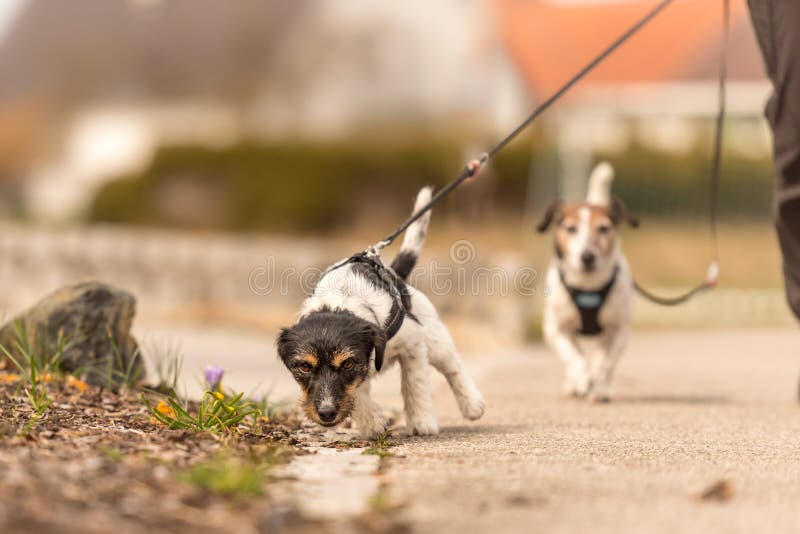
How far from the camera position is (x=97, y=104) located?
843 inches

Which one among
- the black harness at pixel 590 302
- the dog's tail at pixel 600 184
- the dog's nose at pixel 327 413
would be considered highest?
the dog's tail at pixel 600 184

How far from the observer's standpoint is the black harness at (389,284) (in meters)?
4.66

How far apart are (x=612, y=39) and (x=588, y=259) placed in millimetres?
10765

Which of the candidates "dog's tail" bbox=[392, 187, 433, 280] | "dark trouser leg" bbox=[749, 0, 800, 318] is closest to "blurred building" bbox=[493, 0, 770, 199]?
"dark trouser leg" bbox=[749, 0, 800, 318]

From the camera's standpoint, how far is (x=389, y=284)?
4844 millimetres

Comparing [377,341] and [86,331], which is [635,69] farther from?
[377,341]

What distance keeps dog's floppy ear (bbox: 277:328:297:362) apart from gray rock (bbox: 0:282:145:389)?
1.30 m

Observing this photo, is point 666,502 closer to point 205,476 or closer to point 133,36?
point 205,476

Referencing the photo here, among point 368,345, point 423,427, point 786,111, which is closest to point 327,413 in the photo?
point 368,345

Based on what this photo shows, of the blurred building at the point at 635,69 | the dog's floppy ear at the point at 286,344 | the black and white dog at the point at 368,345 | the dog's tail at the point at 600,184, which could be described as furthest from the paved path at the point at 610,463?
the blurred building at the point at 635,69

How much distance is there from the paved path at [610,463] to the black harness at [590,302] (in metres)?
0.51

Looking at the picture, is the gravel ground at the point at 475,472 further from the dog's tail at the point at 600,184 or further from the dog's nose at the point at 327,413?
the dog's tail at the point at 600,184

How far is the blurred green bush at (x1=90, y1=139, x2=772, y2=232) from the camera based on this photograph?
62.2 feet

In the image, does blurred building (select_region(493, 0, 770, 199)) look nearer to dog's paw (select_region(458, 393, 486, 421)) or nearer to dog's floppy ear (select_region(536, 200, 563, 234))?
dog's floppy ear (select_region(536, 200, 563, 234))
